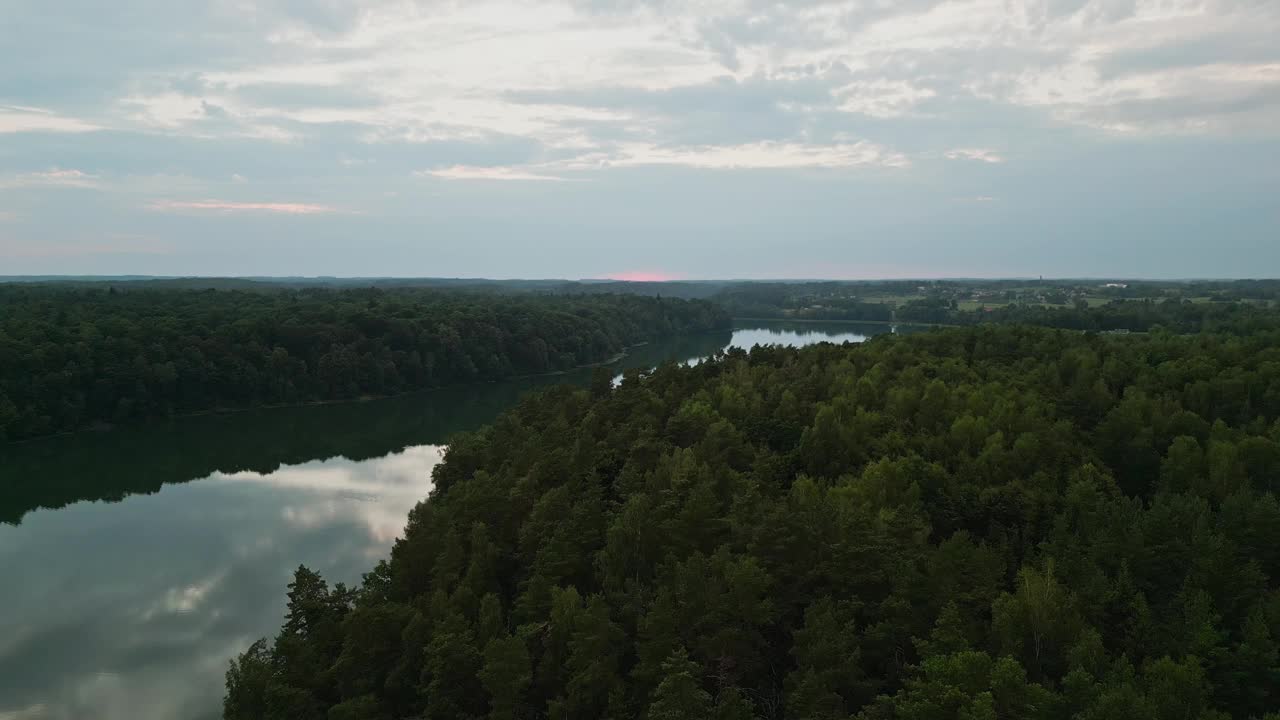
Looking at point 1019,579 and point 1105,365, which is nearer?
point 1019,579

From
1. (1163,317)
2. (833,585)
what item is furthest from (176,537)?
(1163,317)

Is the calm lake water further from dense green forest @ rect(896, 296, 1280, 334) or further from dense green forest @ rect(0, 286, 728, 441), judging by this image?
dense green forest @ rect(896, 296, 1280, 334)

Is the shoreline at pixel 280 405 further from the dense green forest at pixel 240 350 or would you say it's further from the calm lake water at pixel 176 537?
the calm lake water at pixel 176 537

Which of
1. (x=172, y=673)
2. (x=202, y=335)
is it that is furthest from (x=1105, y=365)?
(x=202, y=335)

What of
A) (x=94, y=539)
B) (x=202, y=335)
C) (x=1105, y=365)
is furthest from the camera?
(x=202, y=335)

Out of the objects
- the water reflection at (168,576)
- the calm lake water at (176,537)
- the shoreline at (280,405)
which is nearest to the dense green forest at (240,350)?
the shoreline at (280,405)

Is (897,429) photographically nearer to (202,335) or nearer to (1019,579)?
(1019,579)
